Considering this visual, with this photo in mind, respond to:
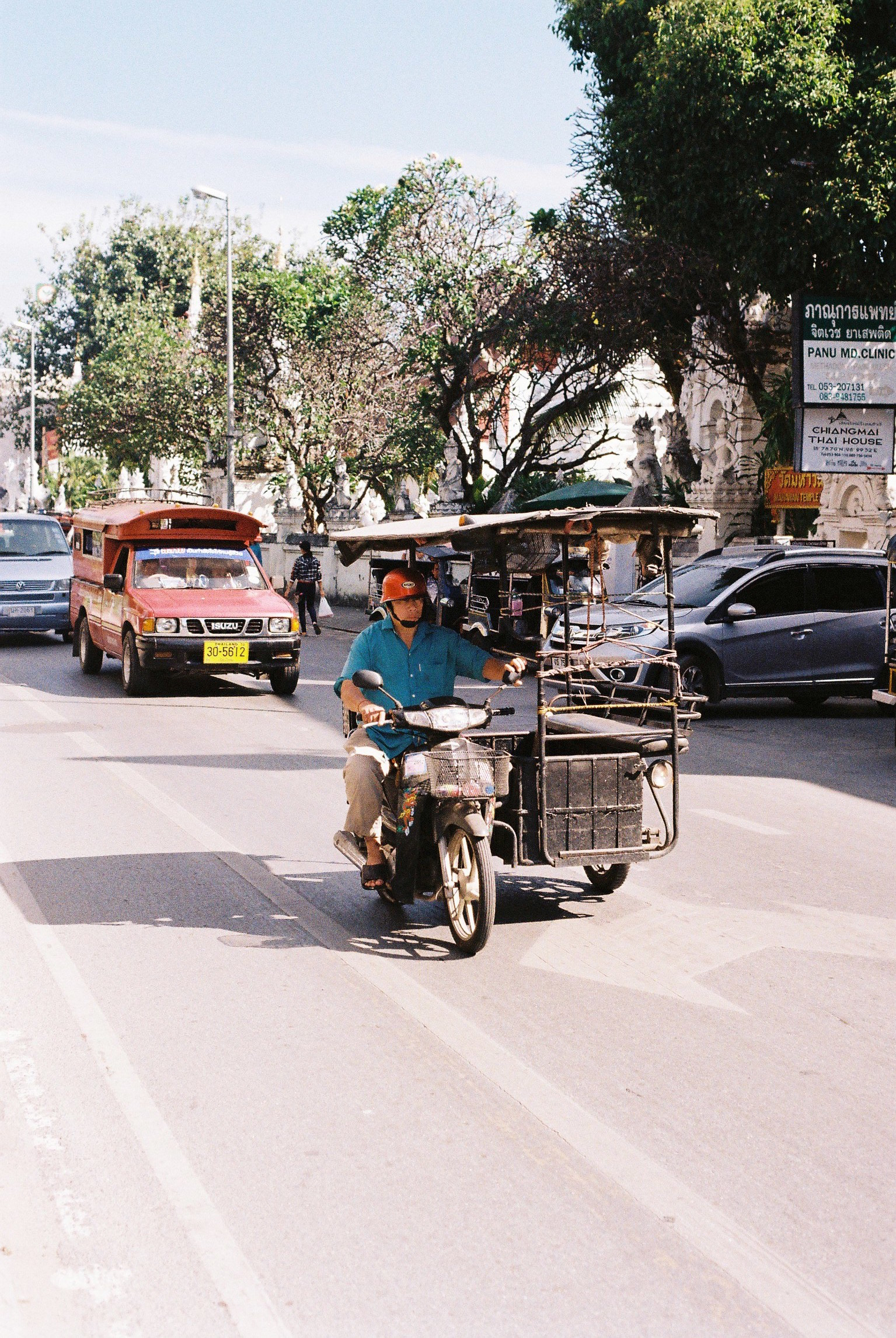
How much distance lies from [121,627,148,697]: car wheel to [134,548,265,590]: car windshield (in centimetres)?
73

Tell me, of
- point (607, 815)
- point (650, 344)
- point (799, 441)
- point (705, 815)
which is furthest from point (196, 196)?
point (607, 815)

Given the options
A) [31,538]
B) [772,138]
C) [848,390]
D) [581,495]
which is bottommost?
[31,538]

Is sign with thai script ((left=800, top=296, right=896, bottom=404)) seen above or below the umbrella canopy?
above

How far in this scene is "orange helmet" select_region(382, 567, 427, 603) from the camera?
23.3ft

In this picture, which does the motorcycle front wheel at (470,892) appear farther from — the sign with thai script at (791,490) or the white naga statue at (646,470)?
the white naga statue at (646,470)

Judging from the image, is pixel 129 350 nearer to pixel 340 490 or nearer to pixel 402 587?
pixel 340 490

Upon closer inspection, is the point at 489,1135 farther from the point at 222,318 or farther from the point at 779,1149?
the point at 222,318

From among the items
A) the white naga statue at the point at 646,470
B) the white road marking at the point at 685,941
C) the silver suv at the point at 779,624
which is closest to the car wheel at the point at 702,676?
the silver suv at the point at 779,624

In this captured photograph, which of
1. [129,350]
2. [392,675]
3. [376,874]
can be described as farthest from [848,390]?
[129,350]

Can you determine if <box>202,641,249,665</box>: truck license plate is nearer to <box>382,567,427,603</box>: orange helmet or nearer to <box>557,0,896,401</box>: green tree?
<box>557,0,896,401</box>: green tree

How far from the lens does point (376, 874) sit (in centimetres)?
711

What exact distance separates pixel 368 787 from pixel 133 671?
33.8 ft

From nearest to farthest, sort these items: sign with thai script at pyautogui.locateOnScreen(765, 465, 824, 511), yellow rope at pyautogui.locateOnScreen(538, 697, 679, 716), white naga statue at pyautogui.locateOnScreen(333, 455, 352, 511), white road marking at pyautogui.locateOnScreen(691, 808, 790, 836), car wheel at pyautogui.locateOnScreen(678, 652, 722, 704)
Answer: yellow rope at pyautogui.locateOnScreen(538, 697, 679, 716)
white road marking at pyautogui.locateOnScreen(691, 808, 790, 836)
car wheel at pyautogui.locateOnScreen(678, 652, 722, 704)
sign with thai script at pyautogui.locateOnScreen(765, 465, 824, 511)
white naga statue at pyautogui.locateOnScreen(333, 455, 352, 511)

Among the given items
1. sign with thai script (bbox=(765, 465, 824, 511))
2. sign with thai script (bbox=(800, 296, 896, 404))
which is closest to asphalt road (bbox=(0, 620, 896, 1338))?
sign with thai script (bbox=(800, 296, 896, 404))
